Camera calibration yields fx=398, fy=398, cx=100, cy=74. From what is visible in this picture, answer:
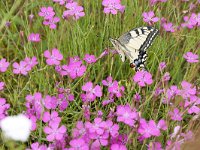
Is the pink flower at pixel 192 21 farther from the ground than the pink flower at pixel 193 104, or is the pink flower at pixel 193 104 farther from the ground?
the pink flower at pixel 192 21

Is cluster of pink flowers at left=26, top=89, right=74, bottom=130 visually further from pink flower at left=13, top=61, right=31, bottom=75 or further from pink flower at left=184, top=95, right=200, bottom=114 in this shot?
pink flower at left=184, top=95, right=200, bottom=114

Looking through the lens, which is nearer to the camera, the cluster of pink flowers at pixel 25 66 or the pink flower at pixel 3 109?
the pink flower at pixel 3 109

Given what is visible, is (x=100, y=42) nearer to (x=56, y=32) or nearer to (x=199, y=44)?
(x=56, y=32)

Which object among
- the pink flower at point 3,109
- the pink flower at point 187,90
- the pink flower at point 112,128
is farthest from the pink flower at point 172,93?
the pink flower at point 3,109

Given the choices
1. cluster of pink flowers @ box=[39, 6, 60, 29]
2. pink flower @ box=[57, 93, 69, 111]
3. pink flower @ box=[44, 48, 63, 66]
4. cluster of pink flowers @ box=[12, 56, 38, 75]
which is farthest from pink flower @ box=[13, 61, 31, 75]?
cluster of pink flowers @ box=[39, 6, 60, 29]

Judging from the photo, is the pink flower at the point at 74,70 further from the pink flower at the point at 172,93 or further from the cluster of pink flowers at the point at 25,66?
the pink flower at the point at 172,93

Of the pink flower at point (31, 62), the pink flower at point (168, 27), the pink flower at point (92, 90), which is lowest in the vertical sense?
the pink flower at point (92, 90)

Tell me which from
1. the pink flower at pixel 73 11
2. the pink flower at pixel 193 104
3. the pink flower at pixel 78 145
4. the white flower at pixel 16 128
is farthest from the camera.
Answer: the pink flower at pixel 73 11

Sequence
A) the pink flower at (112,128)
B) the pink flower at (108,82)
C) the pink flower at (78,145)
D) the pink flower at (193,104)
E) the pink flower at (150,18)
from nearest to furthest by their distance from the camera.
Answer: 1. the pink flower at (78,145)
2. the pink flower at (112,128)
3. the pink flower at (193,104)
4. the pink flower at (108,82)
5. the pink flower at (150,18)
